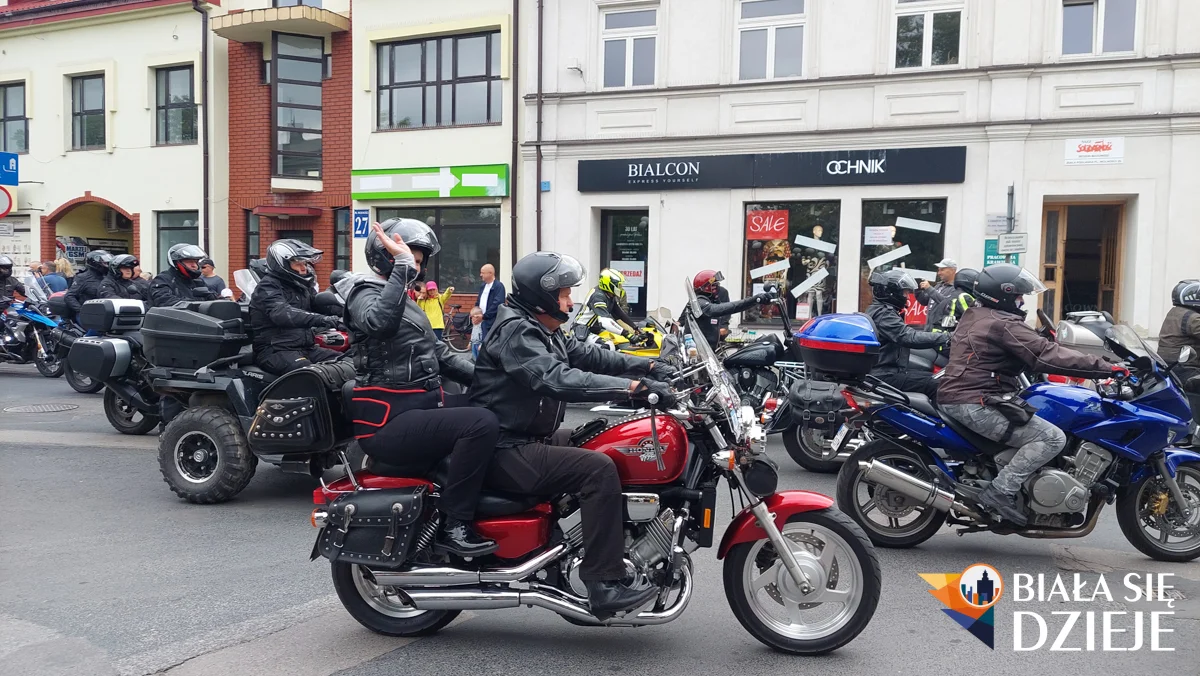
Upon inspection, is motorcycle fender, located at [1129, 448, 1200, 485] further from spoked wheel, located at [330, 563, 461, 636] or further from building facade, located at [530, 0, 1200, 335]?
building facade, located at [530, 0, 1200, 335]

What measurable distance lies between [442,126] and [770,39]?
22.0ft

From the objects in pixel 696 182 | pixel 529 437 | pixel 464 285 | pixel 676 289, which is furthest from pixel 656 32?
pixel 529 437

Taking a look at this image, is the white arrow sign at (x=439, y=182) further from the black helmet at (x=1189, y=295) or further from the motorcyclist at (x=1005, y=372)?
the motorcyclist at (x=1005, y=372)

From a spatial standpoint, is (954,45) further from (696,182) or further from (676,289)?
(676,289)

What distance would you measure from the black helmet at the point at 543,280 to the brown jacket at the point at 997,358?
281 centimetres

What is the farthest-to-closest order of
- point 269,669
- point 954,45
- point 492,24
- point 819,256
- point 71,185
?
point 71,185 → point 492,24 → point 819,256 → point 954,45 → point 269,669

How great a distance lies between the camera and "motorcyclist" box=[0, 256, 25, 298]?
1530 cm

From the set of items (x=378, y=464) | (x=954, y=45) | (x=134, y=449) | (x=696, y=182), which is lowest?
(x=134, y=449)

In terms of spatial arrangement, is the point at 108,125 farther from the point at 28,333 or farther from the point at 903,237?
the point at 903,237

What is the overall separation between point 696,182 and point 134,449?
34.4ft

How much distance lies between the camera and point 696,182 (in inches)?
653

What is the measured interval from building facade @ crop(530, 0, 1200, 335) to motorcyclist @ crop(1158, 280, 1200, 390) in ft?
16.6

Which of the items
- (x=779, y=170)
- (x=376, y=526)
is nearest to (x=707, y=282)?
(x=376, y=526)

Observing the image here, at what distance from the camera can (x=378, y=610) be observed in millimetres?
4406
